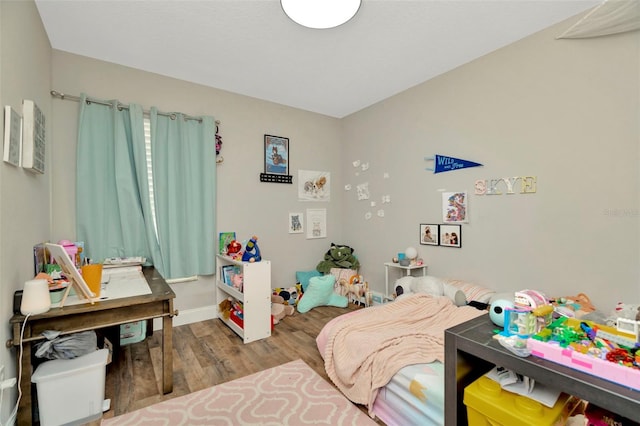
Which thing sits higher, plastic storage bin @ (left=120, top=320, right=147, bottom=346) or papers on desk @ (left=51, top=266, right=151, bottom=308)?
papers on desk @ (left=51, top=266, right=151, bottom=308)

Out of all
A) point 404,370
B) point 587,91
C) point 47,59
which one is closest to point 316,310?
point 404,370

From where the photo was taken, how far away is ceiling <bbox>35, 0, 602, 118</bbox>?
2.00 meters

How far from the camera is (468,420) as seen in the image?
110 centimetres

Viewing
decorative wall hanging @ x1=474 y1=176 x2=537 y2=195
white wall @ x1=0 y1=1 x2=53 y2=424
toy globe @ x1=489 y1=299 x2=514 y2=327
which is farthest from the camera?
decorative wall hanging @ x1=474 y1=176 x2=537 y2=195

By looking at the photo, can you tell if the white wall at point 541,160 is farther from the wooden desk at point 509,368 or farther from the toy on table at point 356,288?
the wooden desk at point 509,368

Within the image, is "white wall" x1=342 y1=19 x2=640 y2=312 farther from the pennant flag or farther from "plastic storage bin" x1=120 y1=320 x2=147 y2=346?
"plastic storage bin" x1=120 y1=320 x2=147 y2=346

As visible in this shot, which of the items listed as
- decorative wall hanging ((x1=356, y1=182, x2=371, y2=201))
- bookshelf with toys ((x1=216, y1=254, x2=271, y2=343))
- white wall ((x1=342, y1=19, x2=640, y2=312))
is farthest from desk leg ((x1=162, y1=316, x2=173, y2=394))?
decorative wall hanging ((x1=356, y1=182, x2=371, y2=201))

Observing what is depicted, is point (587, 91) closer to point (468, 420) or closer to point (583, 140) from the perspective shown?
point (583, 140)

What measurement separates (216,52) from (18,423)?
2729 millimetres

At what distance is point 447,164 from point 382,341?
1864mm

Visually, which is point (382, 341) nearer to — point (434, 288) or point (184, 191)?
point (434, 288)

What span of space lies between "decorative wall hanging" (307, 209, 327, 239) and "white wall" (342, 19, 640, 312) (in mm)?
1127

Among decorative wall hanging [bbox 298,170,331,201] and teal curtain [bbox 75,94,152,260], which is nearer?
teal curtain [bbox 75,94,152,260]

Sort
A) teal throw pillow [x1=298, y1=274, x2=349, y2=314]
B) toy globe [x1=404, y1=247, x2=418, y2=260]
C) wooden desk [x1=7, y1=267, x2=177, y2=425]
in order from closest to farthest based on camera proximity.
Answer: wooden desk [x1=7, y1=267, x2=177, y2=425]
toy globe [x1=404, y1=247, x2=418, y2=260]
teal throw pillow [x1=298, y1=274, x2=349, y2=314]
